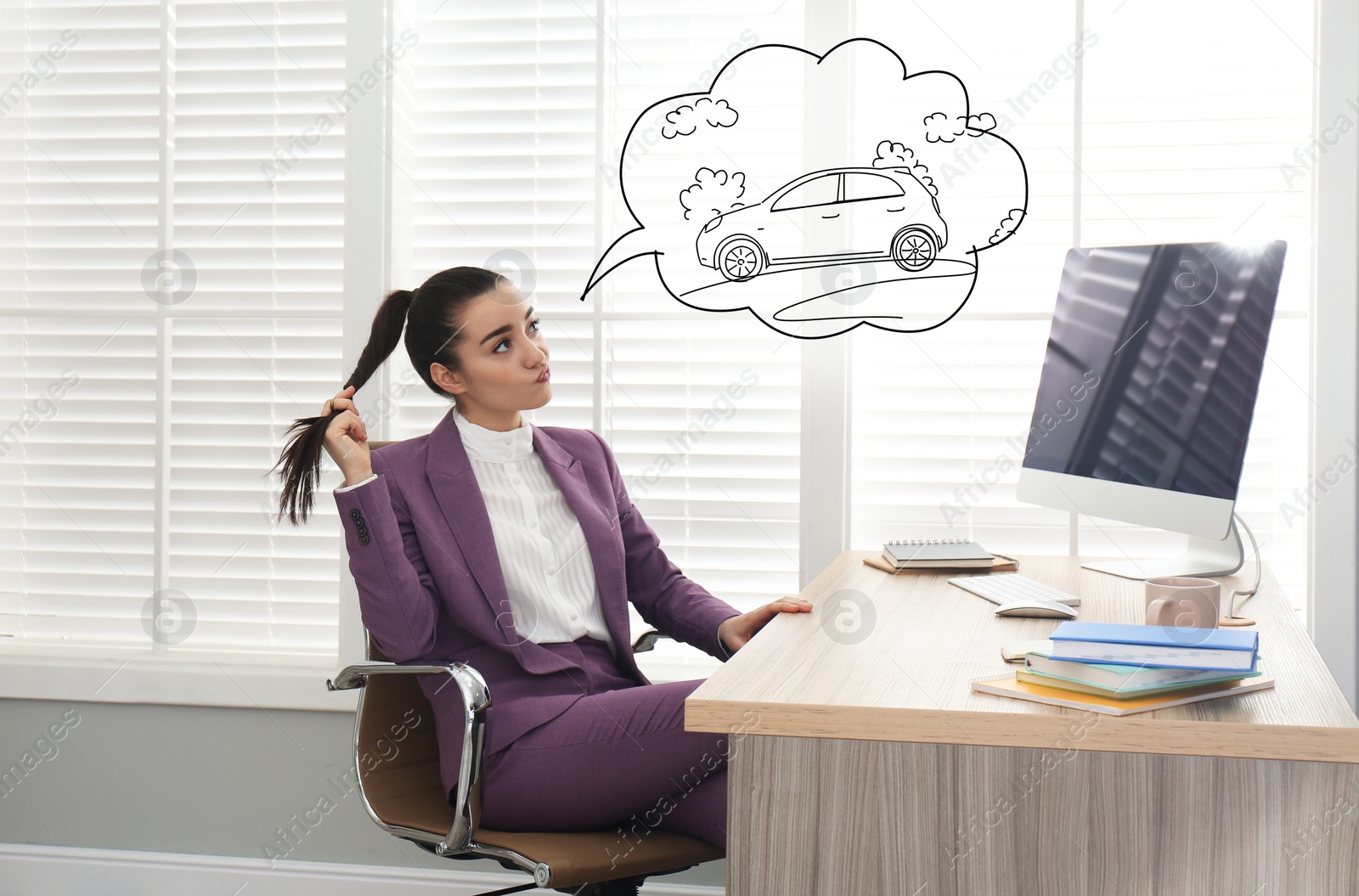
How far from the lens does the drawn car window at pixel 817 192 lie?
225 centimetres

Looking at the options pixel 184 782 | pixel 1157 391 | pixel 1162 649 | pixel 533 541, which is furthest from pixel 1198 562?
pixel 184 782

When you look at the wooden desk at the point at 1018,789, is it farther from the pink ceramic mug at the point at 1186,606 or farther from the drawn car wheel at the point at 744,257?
the drawn car wheel at the point at 744,257

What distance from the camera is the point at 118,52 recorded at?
247cm

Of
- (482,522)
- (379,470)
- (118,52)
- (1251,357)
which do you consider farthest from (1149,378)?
(118,52)

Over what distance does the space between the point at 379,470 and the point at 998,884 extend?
1150 mm

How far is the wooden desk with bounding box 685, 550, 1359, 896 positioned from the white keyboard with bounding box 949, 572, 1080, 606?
44 centimetres

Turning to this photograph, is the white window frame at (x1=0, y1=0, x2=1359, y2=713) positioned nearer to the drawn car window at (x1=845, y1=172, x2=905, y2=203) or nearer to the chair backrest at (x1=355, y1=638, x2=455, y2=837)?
the drawn car window at (x1=845, y1=172, x2=905, y2=203)

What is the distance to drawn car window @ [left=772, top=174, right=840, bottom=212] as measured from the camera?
2.25 metres

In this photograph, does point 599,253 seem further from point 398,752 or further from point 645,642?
point 398,752

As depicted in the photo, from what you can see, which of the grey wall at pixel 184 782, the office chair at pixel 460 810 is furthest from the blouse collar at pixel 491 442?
the grey wall at pixel 184 782

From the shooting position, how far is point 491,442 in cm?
184

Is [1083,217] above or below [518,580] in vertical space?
above

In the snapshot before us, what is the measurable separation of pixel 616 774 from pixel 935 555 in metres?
0.76

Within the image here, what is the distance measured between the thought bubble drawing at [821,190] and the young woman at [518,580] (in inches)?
22.2
